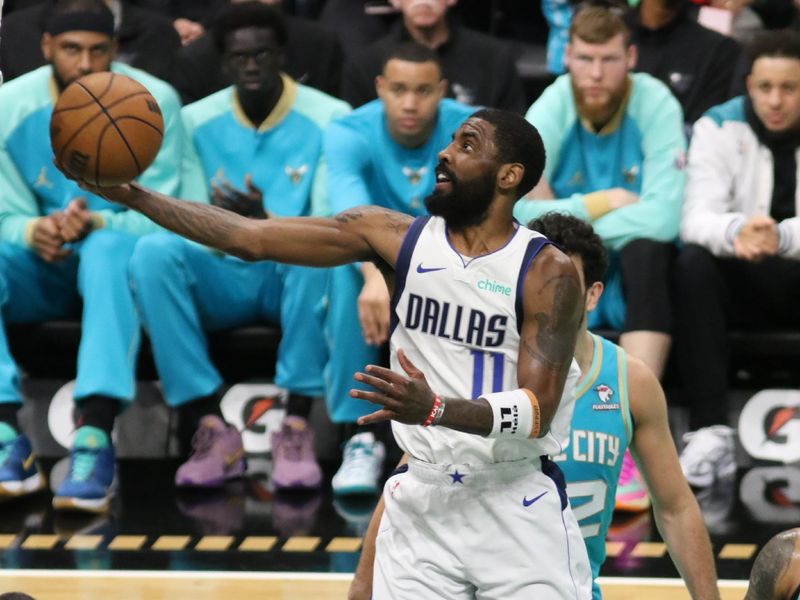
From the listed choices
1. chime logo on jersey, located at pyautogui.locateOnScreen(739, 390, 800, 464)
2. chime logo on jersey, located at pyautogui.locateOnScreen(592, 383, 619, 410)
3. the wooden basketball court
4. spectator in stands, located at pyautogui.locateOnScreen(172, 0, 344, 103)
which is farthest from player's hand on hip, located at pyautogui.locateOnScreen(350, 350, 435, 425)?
spectator in stands, located at pyautogui.locateOnScreen(172, 0, 344, 103)

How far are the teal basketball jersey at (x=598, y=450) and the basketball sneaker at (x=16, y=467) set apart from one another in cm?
260

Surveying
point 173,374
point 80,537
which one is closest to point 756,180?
point 173,374

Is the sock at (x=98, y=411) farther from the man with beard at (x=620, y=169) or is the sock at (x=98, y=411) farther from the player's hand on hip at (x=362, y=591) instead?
the player's hand on hip at (x=362, y=591)

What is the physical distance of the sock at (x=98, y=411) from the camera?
237 inches

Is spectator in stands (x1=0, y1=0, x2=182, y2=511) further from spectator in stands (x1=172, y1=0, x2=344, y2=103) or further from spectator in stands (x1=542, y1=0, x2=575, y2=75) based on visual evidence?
spectator in stands (x1=542, y1=0, x2=575, y2=75)

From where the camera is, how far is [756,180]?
21.2 ft

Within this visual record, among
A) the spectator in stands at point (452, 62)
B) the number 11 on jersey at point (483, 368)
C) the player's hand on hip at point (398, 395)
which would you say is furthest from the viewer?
the spectator in stands at point (452, 62)

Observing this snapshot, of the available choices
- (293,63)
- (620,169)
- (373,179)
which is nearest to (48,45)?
(293,63)

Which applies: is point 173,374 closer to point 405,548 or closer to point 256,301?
point 256,301

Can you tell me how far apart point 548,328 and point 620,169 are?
3.29m

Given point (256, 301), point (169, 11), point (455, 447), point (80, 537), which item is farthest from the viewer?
point (169, 11)

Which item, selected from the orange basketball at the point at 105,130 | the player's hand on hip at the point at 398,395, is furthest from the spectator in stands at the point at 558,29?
the player's hand on hip at the point at 398,395

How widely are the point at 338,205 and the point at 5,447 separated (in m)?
1.57

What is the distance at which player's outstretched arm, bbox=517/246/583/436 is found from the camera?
11.0 feet
